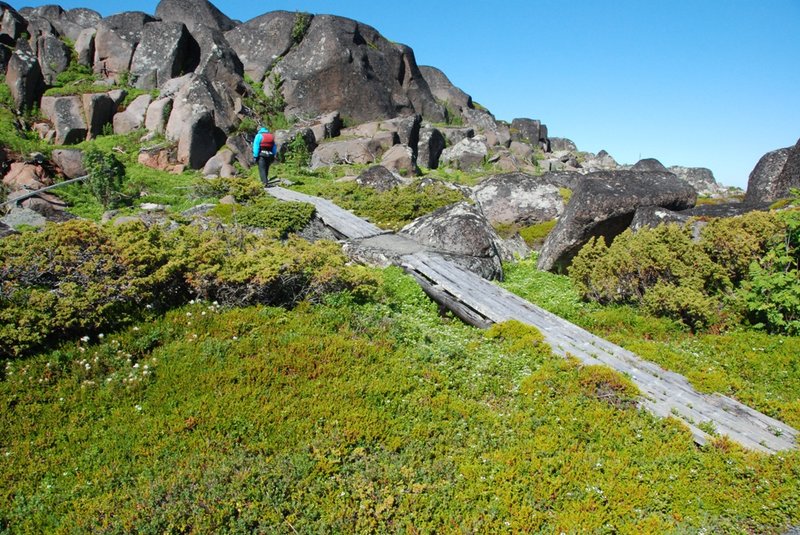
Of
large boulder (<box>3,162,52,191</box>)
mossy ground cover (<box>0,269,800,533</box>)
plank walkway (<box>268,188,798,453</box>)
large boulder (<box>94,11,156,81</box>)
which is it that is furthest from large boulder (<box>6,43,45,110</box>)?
mossy ground cover (<box>0,269,800,533</box>)

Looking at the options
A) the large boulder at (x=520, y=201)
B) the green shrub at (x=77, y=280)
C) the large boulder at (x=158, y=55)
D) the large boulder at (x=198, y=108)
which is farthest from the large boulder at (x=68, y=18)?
the green shrub at (x=77, y=280)

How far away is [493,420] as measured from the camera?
263 inches

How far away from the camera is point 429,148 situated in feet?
115

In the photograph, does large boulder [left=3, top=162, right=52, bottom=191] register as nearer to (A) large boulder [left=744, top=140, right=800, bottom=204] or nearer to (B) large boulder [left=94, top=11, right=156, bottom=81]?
(B) large boulder [left=94, top=11, right=156, bottom=81]

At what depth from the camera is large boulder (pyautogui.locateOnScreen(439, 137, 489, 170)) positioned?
3466 cm

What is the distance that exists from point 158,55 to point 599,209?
97.5ft

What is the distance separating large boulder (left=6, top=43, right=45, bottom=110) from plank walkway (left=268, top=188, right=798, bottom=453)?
24.9 metres

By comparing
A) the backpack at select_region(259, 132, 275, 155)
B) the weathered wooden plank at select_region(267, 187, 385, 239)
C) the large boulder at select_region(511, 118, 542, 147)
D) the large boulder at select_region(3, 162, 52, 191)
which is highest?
the large boulder at select_region(511, 118, 542, 147)

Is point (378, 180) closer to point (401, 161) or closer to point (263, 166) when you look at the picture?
point (263, 166)

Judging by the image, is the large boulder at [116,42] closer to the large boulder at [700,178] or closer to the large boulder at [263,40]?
the large boulder at [263,40]

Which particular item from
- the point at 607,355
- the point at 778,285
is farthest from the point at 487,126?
the point at 607,355

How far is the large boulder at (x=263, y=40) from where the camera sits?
37188 millimetres

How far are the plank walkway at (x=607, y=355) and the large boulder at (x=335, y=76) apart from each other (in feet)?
85.0

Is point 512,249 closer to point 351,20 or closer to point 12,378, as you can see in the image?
point 12,378
